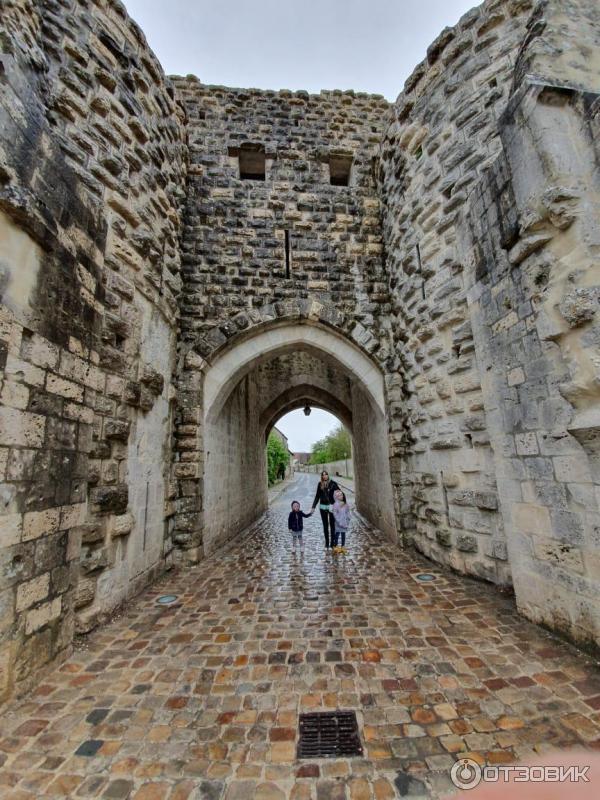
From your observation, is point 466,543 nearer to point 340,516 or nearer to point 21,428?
point 340,516

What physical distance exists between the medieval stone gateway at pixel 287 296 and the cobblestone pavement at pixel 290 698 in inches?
15.0

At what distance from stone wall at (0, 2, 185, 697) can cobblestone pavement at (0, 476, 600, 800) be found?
55cm

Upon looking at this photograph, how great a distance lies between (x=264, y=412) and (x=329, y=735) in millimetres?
9366

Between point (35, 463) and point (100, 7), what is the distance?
5153 millimetres

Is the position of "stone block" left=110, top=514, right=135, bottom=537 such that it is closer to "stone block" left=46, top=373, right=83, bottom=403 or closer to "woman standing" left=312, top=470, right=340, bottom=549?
"stone block" left=46, top=373, right=83, bottom=403

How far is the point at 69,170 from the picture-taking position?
2998 mm

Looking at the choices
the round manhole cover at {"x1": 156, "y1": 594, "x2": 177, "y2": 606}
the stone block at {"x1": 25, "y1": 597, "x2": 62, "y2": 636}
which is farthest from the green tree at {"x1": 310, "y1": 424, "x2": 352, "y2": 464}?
the stone block at {"x1": 25, "y1": 597, "x2": 62, "y2": 636}

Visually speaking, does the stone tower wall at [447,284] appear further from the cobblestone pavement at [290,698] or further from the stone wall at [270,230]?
the cobblestone pavement at [290,698]

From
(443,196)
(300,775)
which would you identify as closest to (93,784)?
(300,775)

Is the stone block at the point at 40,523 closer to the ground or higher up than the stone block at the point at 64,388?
closer to the ground

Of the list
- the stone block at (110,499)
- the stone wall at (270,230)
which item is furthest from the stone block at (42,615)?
the stone wall at (270,230)

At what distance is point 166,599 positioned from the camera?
11.9 feet

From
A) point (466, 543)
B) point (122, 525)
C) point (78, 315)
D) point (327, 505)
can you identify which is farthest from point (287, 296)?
point (466, 543)

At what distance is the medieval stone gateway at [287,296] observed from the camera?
2.38 metres
